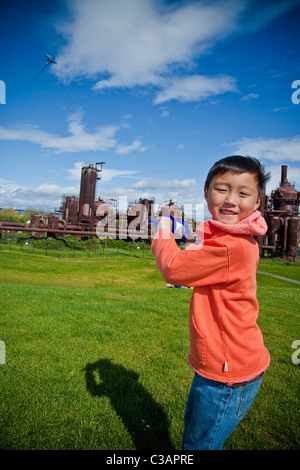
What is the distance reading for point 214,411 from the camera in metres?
1.73

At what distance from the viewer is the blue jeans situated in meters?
1.74

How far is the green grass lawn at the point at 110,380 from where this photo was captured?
2.94m

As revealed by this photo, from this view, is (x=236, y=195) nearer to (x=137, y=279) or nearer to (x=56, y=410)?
(x=56, y=410)

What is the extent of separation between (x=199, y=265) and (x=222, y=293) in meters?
0.25

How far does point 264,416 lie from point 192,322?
99.4 inches

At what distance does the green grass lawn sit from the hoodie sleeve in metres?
2.12

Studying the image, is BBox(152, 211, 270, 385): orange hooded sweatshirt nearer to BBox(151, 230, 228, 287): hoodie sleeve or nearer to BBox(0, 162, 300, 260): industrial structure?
BBox(151, 230, 228, 287): hoodie sleeve

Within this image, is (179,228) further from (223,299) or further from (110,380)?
(110,380)

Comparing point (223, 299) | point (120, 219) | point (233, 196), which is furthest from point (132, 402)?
point (120, 219)

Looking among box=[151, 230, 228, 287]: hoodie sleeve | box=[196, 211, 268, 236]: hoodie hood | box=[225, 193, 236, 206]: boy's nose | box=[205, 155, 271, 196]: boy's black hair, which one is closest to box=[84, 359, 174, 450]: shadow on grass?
box=[151, 230, 228, 287]: hoodie sleeve

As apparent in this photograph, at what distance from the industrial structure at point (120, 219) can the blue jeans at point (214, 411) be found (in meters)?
30.6

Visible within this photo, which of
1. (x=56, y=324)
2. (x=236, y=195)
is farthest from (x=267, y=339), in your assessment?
(x=236, y=195)

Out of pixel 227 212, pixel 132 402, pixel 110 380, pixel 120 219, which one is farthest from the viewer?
pixel 120 219
